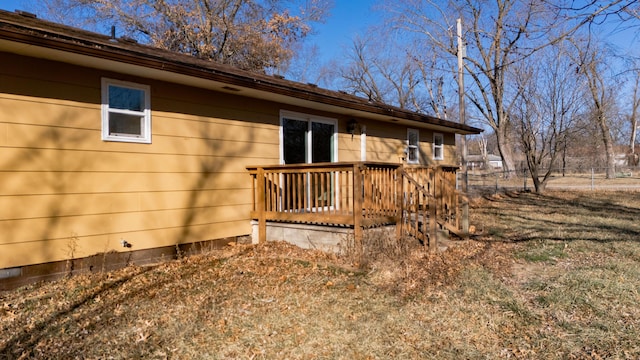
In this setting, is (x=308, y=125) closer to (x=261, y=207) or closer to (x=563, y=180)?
(x=261, y=207)

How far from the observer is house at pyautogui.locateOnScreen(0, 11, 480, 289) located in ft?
15.5

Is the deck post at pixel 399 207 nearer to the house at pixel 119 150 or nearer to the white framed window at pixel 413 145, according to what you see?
the house at pixel 119 150

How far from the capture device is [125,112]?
5590 mm

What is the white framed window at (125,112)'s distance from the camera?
540 centimetres

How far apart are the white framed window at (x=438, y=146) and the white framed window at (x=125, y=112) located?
8.89 meters

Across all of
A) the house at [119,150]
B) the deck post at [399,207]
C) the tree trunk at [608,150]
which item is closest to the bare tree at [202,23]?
the house at [119,150]

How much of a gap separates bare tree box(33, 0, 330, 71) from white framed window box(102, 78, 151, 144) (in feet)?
43.0

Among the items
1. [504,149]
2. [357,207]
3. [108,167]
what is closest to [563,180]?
[504,149]

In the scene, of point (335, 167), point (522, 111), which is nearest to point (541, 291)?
point (335, 167)

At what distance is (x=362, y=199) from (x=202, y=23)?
15.3 m

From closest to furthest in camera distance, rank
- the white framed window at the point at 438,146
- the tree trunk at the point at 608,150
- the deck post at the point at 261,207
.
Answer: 1. the deck post at the point at 261,207
2. the white framed window at the point at 438,146
3. the tree trunk at the point at 608,150

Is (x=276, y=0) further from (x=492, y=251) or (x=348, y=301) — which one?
(x=348, y=301)

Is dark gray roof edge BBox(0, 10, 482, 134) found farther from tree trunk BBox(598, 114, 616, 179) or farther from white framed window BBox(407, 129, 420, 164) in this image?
tree trunk BBox(598, 114, 616, 179)

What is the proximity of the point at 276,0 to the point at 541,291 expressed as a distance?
1882 cm
